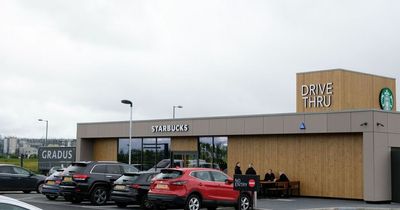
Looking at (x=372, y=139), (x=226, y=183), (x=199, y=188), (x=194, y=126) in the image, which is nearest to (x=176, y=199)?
(x=199, y=188)

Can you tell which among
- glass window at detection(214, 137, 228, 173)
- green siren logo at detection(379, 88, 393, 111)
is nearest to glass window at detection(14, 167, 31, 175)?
glass window at detection(214, 137, 228, 173)

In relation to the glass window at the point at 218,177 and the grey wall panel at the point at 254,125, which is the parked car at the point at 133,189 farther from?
the grey wall panel at the point at 254,125

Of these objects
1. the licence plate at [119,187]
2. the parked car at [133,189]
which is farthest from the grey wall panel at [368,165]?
the licence plate at [119,187]

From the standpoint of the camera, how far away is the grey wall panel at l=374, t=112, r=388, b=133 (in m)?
25.7

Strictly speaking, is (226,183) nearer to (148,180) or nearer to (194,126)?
(148,180)

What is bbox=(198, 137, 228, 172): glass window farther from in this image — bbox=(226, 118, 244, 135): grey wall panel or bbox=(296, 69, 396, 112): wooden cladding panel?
bbox=(296, 69, 396, 112): wooden cladding panel

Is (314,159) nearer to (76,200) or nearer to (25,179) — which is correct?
(76,200)

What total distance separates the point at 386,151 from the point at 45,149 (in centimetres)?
2796

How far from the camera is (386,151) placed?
85.3ft

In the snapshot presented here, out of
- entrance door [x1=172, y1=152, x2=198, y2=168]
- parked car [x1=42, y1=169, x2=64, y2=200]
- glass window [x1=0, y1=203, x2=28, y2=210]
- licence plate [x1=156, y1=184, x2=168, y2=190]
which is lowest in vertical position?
parked car [x1=42, y1=169, x2=64, y2=200]

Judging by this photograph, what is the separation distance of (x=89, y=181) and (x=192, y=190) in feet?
18.0

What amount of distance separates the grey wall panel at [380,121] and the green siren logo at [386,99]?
24.8 feet

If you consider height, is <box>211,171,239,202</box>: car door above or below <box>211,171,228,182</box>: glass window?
below

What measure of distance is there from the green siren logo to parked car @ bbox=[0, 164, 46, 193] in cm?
1867
